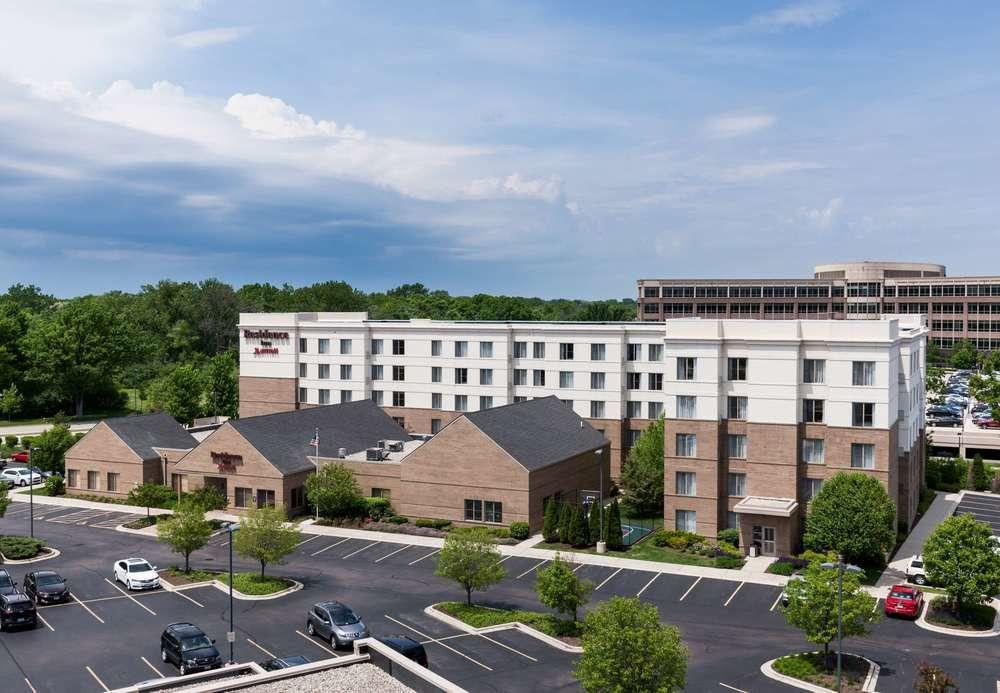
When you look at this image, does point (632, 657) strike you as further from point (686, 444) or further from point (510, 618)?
point (686, 444)

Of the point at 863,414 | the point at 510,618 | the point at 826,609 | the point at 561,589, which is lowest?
the point at 510,618

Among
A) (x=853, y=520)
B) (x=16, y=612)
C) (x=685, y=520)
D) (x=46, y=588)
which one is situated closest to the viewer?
(x=16, y=612)

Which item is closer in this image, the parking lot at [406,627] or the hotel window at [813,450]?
the parking lot at [406,627]

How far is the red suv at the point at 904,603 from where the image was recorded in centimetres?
4281

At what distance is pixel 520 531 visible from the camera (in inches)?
2288

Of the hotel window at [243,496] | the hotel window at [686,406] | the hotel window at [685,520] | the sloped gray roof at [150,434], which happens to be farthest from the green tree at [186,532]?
the hotel window at [686,406]

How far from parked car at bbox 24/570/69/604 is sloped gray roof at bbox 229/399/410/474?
19653mm

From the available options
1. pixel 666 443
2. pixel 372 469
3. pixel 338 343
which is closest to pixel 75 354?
pixel 338 343

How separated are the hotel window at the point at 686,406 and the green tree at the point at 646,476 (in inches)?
263

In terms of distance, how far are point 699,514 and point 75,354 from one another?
93.4 m

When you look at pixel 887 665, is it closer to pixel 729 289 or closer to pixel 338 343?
pixel 338 343

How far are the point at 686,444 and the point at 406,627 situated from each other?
25.5 m

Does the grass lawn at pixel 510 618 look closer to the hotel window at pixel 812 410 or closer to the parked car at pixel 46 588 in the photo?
the parked car at pixel 46 588

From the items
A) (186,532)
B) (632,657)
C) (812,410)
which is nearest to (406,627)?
(632,657)
